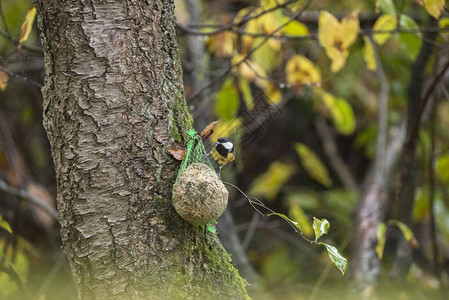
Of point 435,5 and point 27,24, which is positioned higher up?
point 435,5

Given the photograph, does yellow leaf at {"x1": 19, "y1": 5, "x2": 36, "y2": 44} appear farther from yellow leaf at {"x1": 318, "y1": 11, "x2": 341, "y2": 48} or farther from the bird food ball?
yellow leaf at {"x1": 318, "y1": 11, "x2": 341, "y2": 48}

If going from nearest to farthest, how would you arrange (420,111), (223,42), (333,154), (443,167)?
(420,111)
(223,42)
(443,167)
(333,154)

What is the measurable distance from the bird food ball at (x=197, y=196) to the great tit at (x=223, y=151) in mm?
79

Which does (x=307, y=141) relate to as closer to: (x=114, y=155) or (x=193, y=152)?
(x=193, y=152)

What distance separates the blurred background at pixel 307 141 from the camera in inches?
81.4

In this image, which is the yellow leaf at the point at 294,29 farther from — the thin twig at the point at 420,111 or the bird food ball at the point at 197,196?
the bird food ball at the point at 197,196

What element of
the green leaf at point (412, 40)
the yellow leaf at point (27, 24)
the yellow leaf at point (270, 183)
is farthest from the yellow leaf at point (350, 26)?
the yellow leaf at point (270, 183)

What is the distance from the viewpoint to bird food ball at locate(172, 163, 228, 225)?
3.36 feet

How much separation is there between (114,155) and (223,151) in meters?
0.27

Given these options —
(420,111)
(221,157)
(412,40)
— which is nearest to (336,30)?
(412,40)

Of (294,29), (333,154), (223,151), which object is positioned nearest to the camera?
(223,151)

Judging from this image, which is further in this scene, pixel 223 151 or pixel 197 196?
pixel 223 151

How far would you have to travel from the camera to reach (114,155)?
3.43ft

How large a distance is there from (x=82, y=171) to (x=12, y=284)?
1.50m
